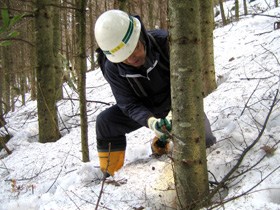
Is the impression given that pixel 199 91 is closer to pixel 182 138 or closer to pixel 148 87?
pixel 182 138

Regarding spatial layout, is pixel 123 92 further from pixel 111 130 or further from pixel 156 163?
pixel 156 163

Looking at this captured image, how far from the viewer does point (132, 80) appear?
6.89 feet

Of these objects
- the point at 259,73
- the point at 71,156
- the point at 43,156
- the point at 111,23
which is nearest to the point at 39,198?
the point at 71,156

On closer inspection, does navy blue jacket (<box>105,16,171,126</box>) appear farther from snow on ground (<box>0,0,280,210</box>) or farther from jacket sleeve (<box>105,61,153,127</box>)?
snow on ground (<box>0,0,280,210</box>)

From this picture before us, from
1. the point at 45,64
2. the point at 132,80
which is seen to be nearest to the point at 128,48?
the point at 132,80

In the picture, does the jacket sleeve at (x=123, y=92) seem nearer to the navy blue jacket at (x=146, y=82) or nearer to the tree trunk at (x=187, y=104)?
the navy blue jacket at (x=146, y=82)

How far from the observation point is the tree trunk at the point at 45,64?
3.37m

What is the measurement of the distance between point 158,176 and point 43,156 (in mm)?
2045

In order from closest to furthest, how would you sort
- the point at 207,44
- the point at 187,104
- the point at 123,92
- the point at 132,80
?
1. the point at 187,104
2. the point at 132,80
3. the point at 123,92
4. the point at 207,44

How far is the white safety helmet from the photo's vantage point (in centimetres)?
174

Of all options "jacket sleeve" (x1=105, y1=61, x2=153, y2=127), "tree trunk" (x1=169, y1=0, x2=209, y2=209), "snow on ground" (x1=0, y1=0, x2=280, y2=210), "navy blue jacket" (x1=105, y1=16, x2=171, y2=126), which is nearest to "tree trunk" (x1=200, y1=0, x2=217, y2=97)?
"snow on ground" (x1=0, y1=0, x2=280, y2=210)

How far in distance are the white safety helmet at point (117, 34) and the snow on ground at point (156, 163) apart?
1087 mm

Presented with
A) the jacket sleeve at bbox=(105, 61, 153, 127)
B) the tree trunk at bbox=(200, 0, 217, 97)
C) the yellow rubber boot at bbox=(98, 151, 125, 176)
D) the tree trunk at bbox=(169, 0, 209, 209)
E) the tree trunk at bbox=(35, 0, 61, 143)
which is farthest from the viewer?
the tree trunk at bbox=(35, 0, 61, 143)

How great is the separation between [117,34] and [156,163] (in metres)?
1.25
